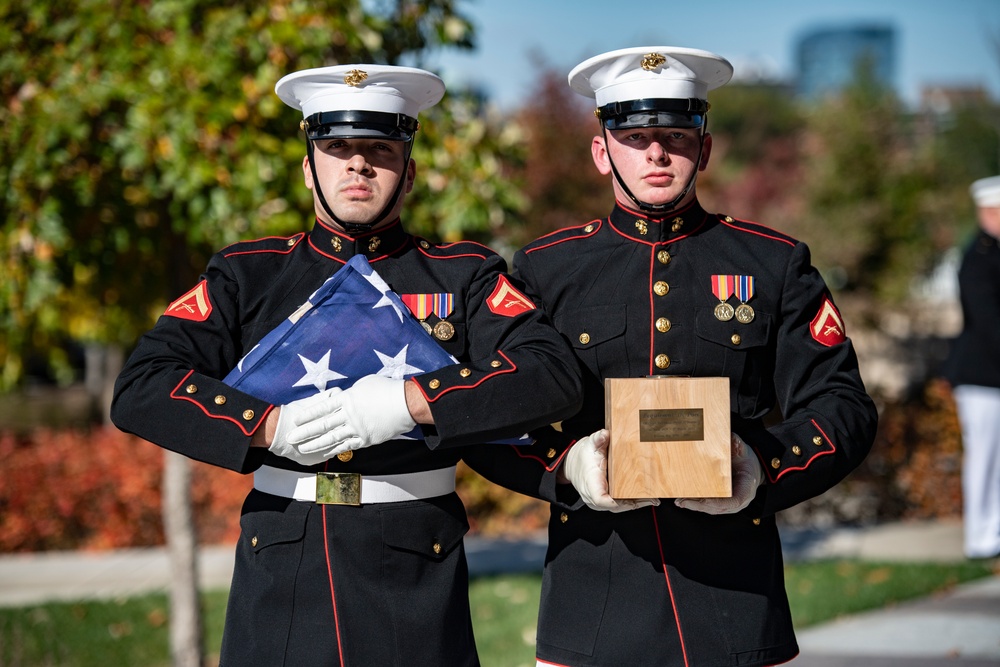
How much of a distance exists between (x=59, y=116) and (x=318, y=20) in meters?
1.07

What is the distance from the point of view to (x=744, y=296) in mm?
2668

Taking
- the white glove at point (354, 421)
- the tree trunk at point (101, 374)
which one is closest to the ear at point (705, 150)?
the white glove at point (354, 421)

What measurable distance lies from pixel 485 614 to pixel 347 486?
144 inches

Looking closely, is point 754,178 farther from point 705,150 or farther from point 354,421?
point 354,421

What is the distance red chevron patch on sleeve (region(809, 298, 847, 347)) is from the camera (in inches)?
102

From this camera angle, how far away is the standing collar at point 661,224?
2.76 metres

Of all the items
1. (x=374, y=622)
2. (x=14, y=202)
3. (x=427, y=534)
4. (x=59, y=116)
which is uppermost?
(x=59, y=116)

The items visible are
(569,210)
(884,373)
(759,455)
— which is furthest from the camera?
(884,373)

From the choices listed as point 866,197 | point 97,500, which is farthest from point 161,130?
point 866,197

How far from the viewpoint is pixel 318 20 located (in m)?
4.46

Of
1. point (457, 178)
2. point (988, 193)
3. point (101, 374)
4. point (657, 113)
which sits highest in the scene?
point (101, 374)

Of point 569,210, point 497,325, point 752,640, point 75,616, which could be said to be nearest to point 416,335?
point 497,325

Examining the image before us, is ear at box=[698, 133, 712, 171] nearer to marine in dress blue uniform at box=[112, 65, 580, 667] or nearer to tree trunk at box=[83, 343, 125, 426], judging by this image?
marine in dress blue uniform at box=[112, 65, 580, 667]

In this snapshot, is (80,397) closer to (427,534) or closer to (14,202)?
(14,202)
